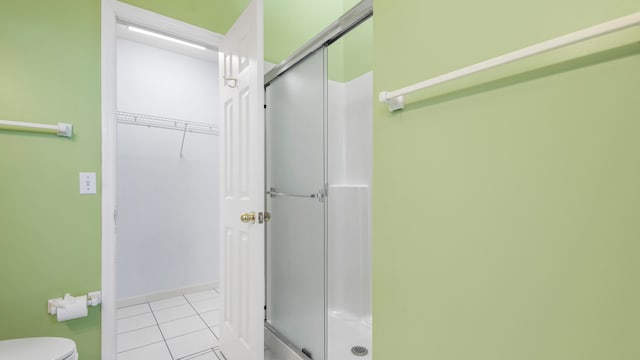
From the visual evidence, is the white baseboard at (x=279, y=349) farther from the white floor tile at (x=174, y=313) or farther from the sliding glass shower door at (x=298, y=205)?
the white floor tile at (x=174, y=313)

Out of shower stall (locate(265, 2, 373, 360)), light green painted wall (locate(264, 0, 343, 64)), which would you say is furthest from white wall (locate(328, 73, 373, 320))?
light green painted wall (locate(264, 0, 343, 64))

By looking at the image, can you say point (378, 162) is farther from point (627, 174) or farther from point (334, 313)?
point (334, 313)

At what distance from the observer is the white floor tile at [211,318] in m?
2.41

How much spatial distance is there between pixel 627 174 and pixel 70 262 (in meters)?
2.20

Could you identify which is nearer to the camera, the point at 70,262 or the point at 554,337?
the point at 554,337

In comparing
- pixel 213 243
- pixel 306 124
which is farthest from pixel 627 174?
pixel 213 243

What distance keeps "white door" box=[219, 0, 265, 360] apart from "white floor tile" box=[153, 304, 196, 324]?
0.82 metres

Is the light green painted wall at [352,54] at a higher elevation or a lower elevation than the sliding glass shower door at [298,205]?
higher

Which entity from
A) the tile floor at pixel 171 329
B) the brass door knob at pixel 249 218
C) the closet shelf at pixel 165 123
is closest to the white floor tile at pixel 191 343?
the tile floor at pixel 171 329

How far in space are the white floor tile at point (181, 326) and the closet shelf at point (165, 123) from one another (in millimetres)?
1844

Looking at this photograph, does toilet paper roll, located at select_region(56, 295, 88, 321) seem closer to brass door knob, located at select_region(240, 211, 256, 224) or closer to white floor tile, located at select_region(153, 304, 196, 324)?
brass door knob, located at select_region(240, 211, 256, 224)

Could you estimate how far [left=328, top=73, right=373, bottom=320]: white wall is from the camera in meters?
2.41

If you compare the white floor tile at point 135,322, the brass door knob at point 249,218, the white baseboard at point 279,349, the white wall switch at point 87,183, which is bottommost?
the white floor tile at point 135,322

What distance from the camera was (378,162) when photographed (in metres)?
1.05
